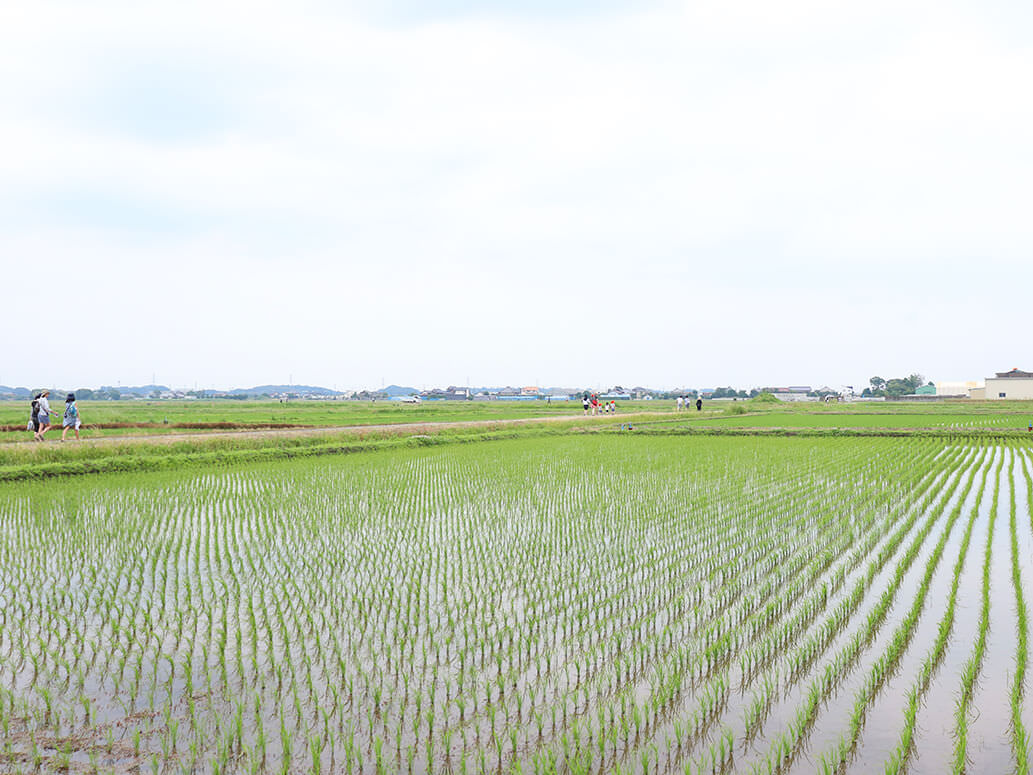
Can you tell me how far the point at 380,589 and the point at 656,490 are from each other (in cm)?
593

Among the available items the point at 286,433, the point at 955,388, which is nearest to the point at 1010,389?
the point at 955,388

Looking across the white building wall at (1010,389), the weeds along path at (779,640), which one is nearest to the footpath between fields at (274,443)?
the weeds along path at (779,640)

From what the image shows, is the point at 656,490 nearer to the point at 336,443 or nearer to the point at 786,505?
the point at 786,505

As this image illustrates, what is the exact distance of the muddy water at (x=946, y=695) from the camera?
119 inches

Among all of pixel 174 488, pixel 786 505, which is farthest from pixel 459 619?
pixel 174 488

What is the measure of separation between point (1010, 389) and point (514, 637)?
2657 inches

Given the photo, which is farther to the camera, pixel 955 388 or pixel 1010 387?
pixel 955 388

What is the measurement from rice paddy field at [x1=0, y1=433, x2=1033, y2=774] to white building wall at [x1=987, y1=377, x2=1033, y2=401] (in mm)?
58733

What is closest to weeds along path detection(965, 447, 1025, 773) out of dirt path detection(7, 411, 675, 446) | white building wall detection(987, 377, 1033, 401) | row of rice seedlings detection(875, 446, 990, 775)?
row of rice seedlings detection(875, 446, 990, 775)

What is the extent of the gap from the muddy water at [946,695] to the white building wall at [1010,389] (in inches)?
2479

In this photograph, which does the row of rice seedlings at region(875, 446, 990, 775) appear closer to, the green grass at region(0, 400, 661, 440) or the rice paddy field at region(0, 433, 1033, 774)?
the rice paddy field at region(0, 433, 1033, 774)

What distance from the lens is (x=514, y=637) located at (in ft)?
14.3

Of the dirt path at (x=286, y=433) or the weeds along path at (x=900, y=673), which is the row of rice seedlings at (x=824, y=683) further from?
the dirt path at (x=286, y=433)

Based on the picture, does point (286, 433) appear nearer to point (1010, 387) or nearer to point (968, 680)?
point (968, 680)
